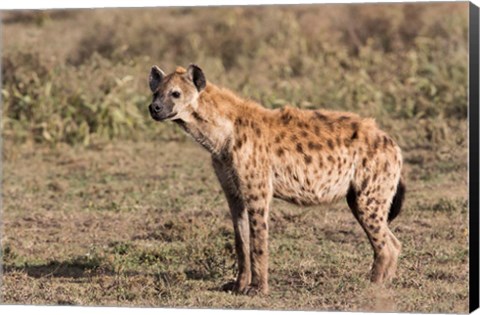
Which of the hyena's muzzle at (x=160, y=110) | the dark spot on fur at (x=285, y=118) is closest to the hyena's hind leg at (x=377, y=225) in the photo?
the dark spot on fur at (x=285, y=118)

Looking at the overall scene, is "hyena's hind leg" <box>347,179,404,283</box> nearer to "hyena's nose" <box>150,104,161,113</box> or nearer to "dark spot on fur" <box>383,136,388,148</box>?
"dark spot on fur" <box>383,136,388,148</box>

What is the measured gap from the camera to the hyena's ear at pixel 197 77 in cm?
704

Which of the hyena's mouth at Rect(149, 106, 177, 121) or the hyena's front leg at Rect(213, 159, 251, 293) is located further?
the hyena's front leg at Rect(213, 159, 251, 293)

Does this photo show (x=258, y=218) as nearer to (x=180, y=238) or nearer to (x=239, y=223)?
(x=239, y=223)

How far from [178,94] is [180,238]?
182 centimetres

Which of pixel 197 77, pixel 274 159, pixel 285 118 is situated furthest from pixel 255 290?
pixel 197 77

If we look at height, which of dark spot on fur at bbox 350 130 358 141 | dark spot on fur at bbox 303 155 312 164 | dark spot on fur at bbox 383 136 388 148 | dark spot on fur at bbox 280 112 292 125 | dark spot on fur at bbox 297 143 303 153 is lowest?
dark spot on fur at bbox 303 155 312 164

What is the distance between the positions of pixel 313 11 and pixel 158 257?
6850mm

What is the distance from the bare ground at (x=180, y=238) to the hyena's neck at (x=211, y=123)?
32.3 inches

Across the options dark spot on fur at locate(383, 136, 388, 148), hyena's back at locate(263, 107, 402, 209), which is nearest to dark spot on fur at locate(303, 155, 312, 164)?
hyena's back at locate(263, 107, 402, 209)

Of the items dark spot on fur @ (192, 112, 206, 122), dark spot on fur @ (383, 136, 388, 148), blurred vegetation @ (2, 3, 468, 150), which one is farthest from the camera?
blurred vegetation @ (2, 3, 468, 150)

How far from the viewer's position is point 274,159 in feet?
23.5

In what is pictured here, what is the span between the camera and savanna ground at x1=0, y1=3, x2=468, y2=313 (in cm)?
764

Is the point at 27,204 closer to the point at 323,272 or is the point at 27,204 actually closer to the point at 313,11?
the point at 323,272
